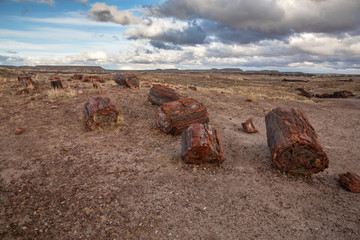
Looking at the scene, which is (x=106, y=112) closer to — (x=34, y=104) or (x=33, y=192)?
(x=33, y=192)

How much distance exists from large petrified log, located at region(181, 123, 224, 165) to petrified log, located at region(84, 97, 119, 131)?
383 cm

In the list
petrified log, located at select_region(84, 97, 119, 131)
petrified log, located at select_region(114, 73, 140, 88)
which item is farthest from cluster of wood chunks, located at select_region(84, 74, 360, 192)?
petrified log, located at select_region(114, 73, 140, 88)

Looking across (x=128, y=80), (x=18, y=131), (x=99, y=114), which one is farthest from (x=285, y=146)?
(x=128, y=80)

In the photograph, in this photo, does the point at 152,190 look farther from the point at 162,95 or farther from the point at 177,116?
the point at 162,95

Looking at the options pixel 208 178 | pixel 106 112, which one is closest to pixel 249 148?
pixel 208 178

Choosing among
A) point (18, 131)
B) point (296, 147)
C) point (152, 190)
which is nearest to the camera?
point (152, 190)

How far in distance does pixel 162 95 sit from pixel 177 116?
135 inches

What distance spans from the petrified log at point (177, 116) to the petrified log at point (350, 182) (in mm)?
4524

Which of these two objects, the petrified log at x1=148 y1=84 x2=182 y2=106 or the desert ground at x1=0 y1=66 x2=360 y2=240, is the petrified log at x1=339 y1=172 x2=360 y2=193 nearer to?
the desert ground at x1=0 y1=66 x2=360 y2=240

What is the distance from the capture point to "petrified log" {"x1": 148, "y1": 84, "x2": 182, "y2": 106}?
34.2ft

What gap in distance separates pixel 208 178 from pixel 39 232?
11.6ft

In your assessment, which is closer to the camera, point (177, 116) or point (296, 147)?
point (296, 147)

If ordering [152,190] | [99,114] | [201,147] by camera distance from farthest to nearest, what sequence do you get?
[99,114] < [201,147] < [152,190]

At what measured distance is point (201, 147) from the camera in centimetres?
528
